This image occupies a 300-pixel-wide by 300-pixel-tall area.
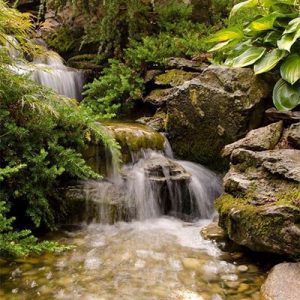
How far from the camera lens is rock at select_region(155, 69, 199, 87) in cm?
619

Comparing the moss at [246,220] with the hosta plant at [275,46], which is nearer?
the moss at [246,220]

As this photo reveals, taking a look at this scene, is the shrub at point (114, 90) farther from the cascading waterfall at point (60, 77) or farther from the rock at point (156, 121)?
the rock at point (156, 121)

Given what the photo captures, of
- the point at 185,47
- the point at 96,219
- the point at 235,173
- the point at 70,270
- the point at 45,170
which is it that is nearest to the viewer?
the point at 70,270

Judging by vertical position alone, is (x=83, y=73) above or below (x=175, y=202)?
above

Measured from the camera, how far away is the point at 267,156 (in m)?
3.65

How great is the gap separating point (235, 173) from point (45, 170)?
1811 millimetres

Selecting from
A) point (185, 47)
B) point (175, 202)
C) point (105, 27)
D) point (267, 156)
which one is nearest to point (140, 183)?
point (175, 202)

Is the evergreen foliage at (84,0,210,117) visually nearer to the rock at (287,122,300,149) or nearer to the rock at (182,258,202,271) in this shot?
the rock at (287,122,300,149)

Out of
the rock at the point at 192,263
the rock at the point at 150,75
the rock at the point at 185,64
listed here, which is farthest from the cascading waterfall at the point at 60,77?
the rock at the point at 192,263

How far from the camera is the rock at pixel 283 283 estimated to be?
2543 mm

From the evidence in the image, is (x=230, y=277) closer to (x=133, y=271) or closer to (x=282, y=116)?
(x=133, y=271)

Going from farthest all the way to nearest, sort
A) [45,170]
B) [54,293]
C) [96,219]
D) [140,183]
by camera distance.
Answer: [140,183]
[96,219]
[45,170]
[54,293]

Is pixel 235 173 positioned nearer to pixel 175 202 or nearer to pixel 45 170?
pixel 175 202

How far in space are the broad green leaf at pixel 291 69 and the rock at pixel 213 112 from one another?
0.57m
